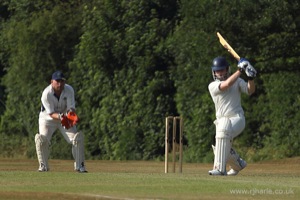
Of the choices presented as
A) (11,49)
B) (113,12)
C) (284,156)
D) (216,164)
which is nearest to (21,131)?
(11,49)

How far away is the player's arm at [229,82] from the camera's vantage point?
17547mm

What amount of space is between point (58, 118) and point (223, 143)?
10.1 ft

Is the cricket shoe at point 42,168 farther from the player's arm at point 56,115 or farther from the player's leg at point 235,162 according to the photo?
the player's leg at point 235,162

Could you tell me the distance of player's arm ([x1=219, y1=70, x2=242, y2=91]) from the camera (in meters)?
17.5

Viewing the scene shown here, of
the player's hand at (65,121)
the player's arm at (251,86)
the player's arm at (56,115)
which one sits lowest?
the player's hand at (65,121)

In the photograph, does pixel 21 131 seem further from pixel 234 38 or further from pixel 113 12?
pixel 234 38

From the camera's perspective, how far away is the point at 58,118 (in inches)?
774

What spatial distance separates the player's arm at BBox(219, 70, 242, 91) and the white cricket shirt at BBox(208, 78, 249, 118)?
9 cm

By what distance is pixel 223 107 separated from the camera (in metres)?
18.0

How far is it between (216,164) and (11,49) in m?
21.6

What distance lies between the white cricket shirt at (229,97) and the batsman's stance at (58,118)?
274 centimetres

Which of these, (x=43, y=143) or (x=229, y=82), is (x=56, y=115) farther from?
(x=229, y=82)

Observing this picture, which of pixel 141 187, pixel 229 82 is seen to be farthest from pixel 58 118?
pixel 141 187

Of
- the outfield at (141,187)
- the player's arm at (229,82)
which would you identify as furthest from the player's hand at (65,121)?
the player's arm at (229,82)
